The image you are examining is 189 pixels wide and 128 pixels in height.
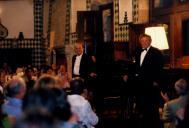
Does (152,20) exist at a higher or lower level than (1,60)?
higher

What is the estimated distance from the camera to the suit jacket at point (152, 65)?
25.3ft

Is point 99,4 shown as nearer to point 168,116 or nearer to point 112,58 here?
point 112,58

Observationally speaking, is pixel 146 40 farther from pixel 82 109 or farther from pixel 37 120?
pixel 37 120

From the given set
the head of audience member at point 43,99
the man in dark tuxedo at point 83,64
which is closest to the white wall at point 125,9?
the man in dark tuxedo at point 83,64

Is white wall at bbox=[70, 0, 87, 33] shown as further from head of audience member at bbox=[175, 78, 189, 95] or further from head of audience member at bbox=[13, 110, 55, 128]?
head of audience member at bbox=[13, 110, 55, 128]

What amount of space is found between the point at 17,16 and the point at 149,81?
10.2 meters

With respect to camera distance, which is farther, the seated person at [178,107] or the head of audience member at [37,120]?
the seated person at [178,107]

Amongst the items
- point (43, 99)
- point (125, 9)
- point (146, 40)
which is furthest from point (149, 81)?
point (43, 99)

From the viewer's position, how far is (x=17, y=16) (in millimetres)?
17078

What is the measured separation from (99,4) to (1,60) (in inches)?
189

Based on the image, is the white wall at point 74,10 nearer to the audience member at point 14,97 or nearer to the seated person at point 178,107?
the seated person at point 178,107

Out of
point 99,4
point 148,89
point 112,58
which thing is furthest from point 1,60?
point 148,89

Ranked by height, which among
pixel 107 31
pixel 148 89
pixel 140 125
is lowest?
pixel 140 125

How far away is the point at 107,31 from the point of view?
41.1ft
